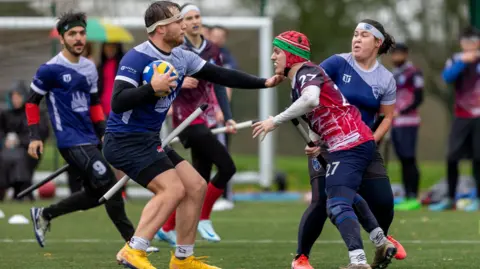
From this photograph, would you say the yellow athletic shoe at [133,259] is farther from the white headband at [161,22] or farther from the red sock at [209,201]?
the red sock at [209,201]

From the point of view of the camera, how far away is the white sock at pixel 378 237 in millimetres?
7883

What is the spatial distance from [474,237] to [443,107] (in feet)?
54.3

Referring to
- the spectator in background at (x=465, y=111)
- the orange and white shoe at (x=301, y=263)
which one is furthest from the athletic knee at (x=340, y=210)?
the spectator in background at (x=465, y=111)

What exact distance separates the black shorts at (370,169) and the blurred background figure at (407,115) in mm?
7174

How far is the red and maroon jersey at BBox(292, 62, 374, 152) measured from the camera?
7664 mm

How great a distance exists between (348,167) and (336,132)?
0.26m

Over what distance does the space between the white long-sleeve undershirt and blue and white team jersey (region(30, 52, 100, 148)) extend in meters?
2.66

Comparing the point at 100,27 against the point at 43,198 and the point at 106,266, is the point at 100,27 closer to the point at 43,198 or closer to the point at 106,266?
the point at 43,198

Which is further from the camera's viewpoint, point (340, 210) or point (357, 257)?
point (340, 210)

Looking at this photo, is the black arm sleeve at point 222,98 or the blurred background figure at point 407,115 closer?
the black arm sleeve at point 222,98

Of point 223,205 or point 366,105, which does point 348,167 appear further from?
point 223,205

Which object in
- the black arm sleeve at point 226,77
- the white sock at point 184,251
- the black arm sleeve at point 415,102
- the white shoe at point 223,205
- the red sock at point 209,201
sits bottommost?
the white shoe at point 223,205

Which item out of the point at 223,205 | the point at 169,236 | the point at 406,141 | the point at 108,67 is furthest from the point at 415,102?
the point at 169,236

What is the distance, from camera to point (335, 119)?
7.70 meters
